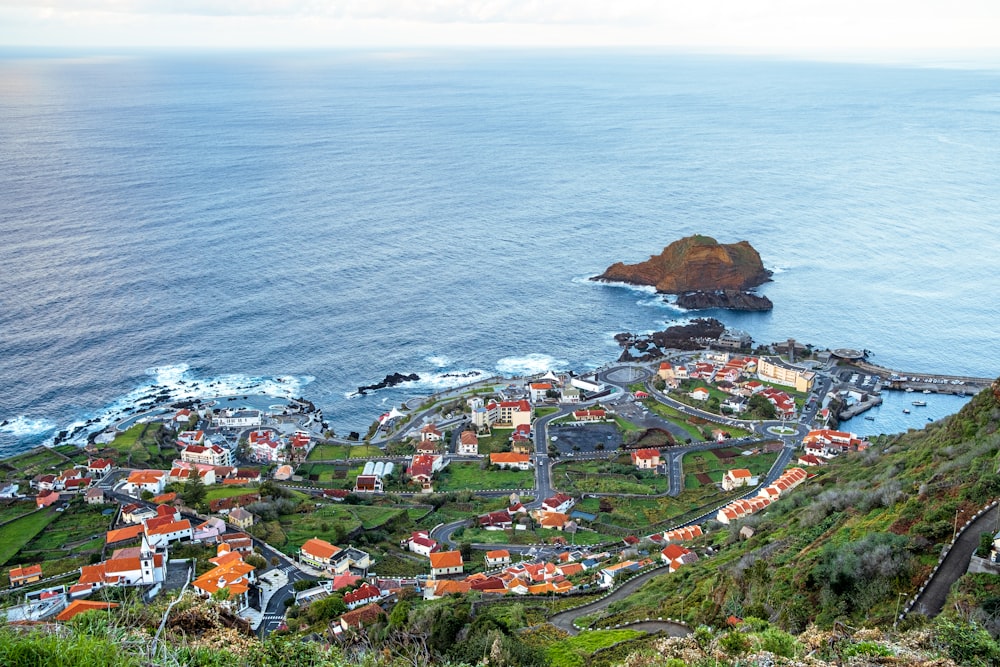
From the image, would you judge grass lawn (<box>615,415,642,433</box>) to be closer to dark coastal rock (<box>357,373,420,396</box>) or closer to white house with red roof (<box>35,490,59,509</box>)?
dark coastal rock (<box>357,373,420,396</box>)

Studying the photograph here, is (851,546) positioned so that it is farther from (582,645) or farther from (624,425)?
(624,425)

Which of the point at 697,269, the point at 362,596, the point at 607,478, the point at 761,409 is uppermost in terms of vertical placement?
the point at 697,269

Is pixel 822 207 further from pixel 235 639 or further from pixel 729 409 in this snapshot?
pixel 235 639

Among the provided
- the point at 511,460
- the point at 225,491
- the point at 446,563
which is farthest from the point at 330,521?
the point at 511,460

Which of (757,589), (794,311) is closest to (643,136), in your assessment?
(794,311)

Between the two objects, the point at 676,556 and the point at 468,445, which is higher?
the point at 676,556

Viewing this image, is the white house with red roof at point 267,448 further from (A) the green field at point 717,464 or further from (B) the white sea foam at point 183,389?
(A) the green field at point 717,464

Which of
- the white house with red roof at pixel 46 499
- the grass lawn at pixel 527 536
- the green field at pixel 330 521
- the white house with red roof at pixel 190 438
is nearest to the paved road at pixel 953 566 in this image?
the grass lawn at pixel 527 536
